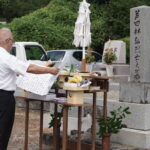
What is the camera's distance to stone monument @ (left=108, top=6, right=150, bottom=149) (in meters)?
7.25

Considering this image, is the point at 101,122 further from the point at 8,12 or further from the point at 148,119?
the point at 8,12

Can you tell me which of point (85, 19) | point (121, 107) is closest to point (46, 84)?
point (121, 107)

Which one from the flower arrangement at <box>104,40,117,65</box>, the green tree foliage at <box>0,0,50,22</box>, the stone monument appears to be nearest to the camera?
the stone monument

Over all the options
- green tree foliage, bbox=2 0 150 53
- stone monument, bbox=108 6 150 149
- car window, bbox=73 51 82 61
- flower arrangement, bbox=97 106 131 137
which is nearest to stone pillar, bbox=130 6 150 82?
stone monument, bbox=108 6 150 149

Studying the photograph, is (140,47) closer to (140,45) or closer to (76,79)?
(140,45)

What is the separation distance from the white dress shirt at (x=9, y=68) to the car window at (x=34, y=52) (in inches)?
428

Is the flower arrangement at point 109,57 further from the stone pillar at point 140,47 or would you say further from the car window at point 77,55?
the stone pillar at point 140,47

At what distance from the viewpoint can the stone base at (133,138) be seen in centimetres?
704

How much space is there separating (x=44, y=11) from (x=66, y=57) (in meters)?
8.69

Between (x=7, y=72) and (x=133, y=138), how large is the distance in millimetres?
2878

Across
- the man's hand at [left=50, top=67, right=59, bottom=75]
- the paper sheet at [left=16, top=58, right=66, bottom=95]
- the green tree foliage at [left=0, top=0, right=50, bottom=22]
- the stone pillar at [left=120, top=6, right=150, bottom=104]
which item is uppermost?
the green tree foliage at [left=0, top=0, right=50, bottom=22]

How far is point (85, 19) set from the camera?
818cm

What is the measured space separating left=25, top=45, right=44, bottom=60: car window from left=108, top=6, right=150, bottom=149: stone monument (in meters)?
8.09

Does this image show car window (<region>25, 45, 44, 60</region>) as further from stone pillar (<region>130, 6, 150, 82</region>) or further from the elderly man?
the elderly man
